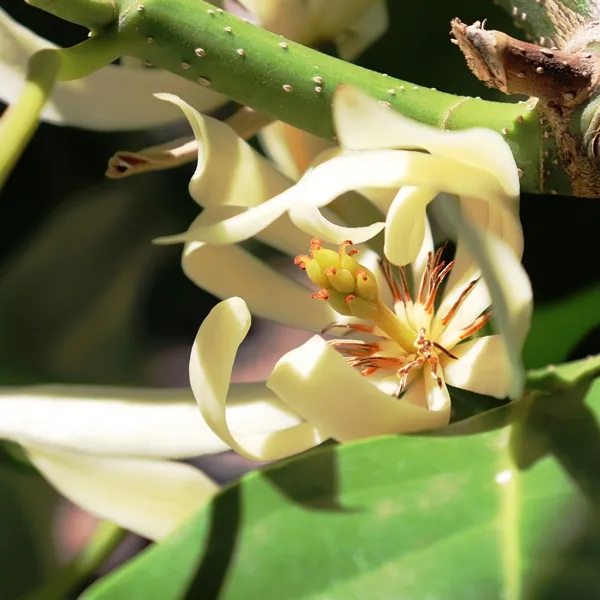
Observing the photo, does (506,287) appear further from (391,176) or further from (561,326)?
(561,326)

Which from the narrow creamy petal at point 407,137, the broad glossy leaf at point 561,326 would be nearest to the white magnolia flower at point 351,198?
the narrow creamy petal at point 407,137

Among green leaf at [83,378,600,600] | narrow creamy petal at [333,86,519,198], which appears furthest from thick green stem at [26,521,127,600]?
narrow creamy petal at [333,86,519,198]

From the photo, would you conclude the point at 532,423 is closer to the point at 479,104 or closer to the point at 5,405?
the point at 479,104

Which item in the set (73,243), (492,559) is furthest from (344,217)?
(73,243)

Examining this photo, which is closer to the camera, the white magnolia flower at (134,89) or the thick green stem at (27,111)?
the thick green stem at (27,111)

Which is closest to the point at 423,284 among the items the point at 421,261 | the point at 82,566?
the point at 421,261

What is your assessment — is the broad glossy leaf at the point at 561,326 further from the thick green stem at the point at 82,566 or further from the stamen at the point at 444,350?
the thick green stem at the point at 82,566

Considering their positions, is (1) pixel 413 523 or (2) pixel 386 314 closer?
(1) pixel 413 523
